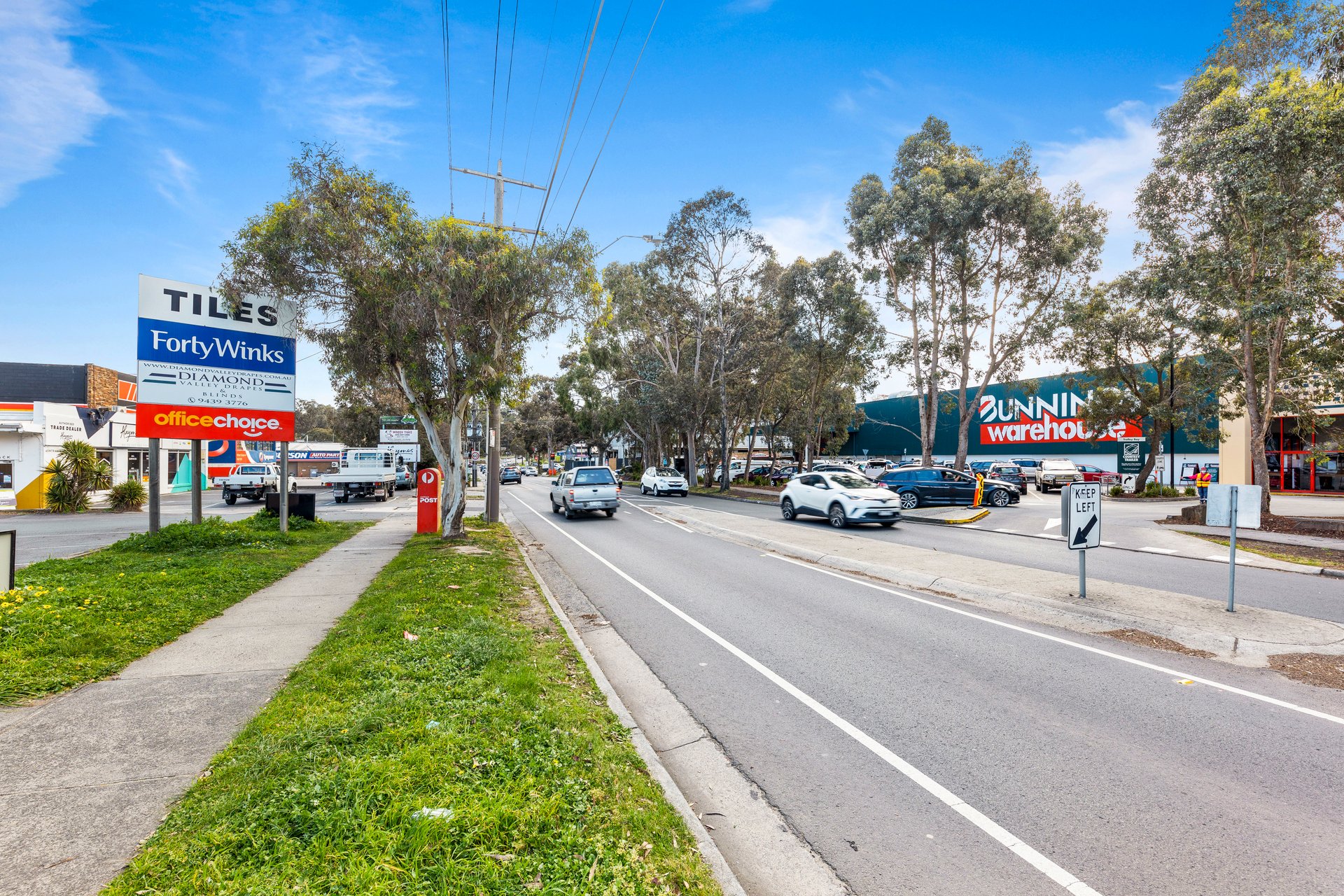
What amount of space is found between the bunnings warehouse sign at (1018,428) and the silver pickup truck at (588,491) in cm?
2327

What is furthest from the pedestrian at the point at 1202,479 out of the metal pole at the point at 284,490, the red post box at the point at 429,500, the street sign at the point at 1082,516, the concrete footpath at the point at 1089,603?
the metal pole at the point at 284,490

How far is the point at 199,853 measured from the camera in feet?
9.46

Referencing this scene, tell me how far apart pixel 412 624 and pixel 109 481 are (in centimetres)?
3116

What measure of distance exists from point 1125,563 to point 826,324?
22.8 m

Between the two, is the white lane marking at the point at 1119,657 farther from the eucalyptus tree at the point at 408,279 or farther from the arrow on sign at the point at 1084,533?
the eucalyptus tree at the point at 408,279

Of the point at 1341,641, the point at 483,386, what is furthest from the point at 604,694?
the point at 483,386

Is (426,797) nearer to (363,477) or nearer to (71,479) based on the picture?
(71,479)

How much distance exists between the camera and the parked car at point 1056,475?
1334 inches

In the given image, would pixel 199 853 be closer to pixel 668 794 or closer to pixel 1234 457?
pixel 668 794

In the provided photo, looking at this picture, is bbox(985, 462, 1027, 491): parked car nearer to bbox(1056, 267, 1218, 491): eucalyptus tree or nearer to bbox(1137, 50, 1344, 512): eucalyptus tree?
bbox(1056, 267, 1218, 491): eucalyptus tree

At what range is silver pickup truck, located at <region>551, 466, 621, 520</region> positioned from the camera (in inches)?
850

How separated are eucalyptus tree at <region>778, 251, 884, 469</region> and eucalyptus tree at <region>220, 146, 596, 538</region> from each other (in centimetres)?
1969

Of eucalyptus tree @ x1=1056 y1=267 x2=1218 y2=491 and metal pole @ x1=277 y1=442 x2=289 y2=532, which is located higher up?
eucalyptus tree @ x1=1056 y1=267 x2=1218 y2=491

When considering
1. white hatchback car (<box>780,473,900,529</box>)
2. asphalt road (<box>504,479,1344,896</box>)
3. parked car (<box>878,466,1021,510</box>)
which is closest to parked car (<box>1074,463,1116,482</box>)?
parked car (<box>878,466,1021,510</box>)
